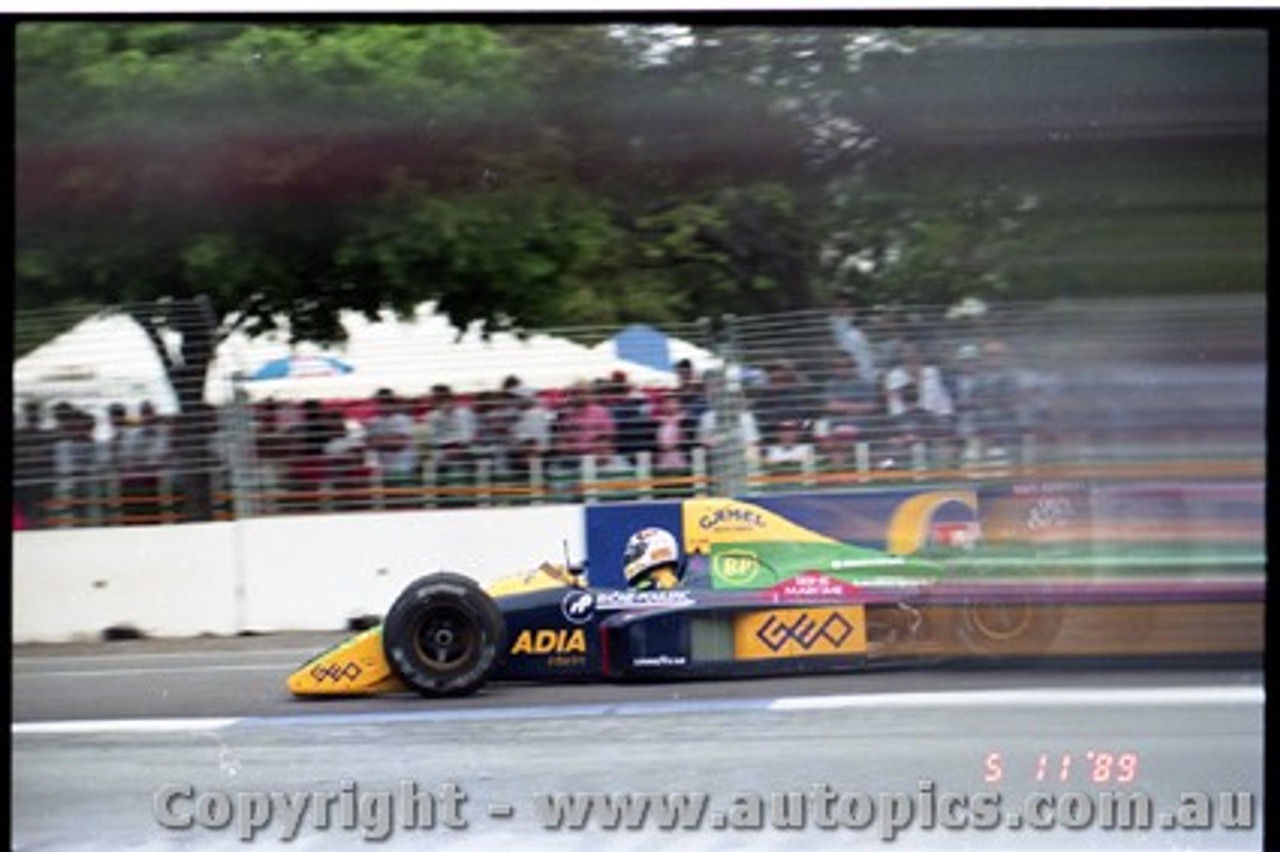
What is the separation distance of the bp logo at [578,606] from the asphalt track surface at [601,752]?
6.0 inches

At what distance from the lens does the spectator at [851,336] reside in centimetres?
417

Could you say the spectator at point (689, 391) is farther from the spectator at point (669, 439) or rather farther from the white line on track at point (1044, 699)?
the white line on track at point (1044, 699)

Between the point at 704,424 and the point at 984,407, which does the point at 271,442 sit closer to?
the point at 704,424

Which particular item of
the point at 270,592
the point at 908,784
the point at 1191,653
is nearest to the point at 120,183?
the point at 270,592

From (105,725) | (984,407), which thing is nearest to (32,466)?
(105,725)

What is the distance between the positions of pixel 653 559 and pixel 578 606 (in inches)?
7.5

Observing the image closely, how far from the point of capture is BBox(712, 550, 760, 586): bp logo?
4.24 metres

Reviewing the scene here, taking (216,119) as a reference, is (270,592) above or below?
below

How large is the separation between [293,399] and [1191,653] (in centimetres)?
199

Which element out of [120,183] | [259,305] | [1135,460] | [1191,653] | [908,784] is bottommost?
[908,784]

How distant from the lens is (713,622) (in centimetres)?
431

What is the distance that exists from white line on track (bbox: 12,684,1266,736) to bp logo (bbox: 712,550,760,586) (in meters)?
0.26

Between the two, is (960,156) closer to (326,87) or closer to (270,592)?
(326,87)

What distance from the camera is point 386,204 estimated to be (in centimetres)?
412
